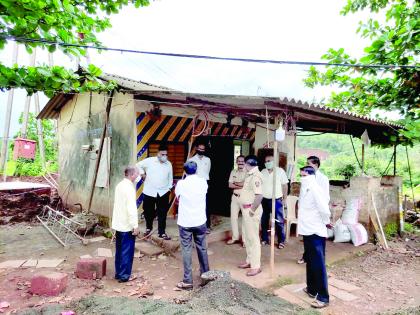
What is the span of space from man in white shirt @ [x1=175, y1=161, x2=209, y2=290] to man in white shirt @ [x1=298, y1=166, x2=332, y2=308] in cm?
154

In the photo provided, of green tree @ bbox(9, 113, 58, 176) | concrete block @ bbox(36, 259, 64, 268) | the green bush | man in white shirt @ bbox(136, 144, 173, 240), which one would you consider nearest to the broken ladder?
concrete block @ bbox(36, 259, 64, 268)

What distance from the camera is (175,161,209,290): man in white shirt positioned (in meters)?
4.84

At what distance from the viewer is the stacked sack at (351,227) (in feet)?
24.1

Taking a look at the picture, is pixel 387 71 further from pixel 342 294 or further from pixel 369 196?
pixel 342 294

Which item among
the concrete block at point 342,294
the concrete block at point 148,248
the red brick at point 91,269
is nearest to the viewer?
the concrete block at point 342,294

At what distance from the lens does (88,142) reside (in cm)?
934

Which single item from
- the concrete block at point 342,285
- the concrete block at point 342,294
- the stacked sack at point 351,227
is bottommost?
the concrete block at point 342,294

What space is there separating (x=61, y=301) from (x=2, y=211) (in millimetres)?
6737

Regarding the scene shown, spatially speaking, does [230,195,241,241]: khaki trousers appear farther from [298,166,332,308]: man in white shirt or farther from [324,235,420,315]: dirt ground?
[298,166,332,308]: man in white shirt

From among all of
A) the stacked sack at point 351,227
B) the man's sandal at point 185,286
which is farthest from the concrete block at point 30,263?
the stacked sack at point 351,227

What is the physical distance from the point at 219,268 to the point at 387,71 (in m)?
6.02

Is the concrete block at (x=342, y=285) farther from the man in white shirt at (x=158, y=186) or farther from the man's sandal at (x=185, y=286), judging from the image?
the man in white shirt at (x=158, y=186)

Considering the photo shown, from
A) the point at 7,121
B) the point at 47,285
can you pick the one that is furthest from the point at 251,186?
the point at 7,121

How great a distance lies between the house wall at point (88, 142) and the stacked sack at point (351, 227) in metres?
5.32
